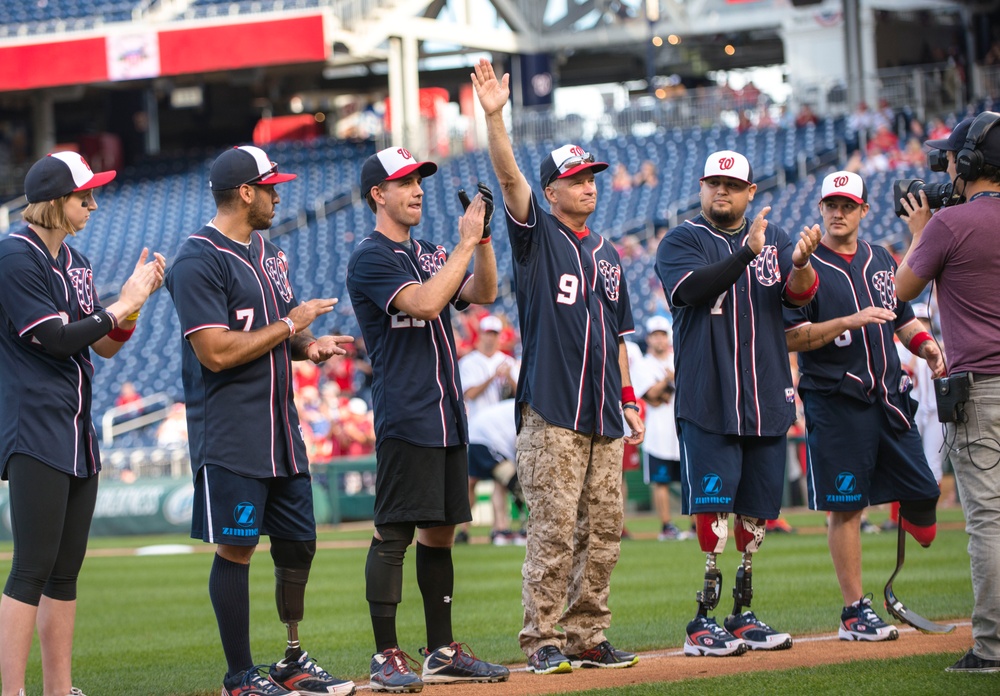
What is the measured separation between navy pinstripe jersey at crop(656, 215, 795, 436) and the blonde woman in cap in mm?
2926

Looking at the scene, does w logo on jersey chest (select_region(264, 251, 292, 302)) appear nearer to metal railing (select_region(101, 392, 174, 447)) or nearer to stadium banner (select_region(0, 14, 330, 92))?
metal railing (select_region(101, 392, 174, 447))

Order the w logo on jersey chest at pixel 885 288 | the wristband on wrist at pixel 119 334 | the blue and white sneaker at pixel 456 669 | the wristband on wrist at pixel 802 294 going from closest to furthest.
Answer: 1. the wristband on wrist at pixel 119 334
2. the blue and white sneaker at pixel 456 669
3. the wristband on wrist at pixel 802 294
4. the w logo on jersey chest at pixel 885 288

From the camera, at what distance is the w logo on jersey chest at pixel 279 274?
659 centimetres

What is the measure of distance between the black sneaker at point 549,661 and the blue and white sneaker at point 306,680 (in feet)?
3.23

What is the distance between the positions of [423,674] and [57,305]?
8.35 ft

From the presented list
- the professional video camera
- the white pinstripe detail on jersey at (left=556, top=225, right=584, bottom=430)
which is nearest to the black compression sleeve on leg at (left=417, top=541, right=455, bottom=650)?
the white pinstripe detail on jersey at (left=556, top=225, right=584, bottom=430)

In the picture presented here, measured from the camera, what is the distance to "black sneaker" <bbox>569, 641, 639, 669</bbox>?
702 cm

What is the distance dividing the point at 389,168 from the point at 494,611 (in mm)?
4465

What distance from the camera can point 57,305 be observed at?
20.0ft

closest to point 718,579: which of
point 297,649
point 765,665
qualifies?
point 765,665

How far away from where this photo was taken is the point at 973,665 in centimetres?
627

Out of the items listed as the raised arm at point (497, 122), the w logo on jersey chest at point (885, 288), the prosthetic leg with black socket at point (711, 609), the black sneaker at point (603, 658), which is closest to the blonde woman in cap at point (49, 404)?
the raised arm at point (497, 122)

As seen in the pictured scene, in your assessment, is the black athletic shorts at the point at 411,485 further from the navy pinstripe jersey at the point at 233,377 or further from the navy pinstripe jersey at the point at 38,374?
the navy pinstripe jersey at the point at 38,374

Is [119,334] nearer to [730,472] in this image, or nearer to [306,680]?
[306,680]
